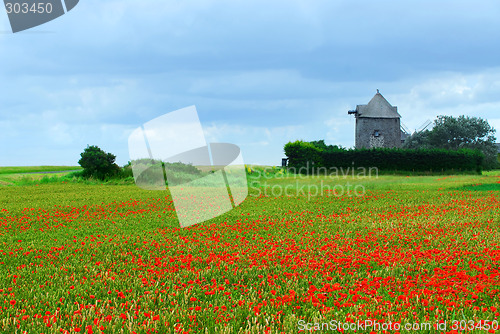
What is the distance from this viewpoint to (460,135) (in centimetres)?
7331

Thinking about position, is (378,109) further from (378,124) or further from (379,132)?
(379,132)

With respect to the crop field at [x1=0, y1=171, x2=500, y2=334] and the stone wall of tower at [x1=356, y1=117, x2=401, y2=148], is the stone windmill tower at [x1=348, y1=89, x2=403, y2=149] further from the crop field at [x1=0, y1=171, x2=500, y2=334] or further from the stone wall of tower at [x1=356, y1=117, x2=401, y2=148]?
the crop field at [x1=0, y1=171, x2=500, y2=334]

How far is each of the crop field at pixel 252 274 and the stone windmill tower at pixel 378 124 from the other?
176 feet

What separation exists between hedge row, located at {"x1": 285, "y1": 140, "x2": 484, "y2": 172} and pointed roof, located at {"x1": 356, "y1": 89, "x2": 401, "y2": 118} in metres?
17.1

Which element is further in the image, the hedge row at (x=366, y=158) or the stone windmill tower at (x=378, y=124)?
the stone windmill tower at (x=378, y=124)

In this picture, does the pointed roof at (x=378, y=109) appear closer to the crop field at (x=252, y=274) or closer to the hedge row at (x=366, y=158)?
the hedge row at (x=366, y=158)

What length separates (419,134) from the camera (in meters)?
76.5

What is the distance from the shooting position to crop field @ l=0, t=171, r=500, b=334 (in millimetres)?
5262

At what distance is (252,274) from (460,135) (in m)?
76.4

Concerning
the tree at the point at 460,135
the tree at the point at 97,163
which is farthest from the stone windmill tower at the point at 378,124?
the tree at the point at 97,163

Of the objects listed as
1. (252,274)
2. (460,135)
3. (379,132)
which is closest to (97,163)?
(252,274)

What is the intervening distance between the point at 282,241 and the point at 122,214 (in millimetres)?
6999

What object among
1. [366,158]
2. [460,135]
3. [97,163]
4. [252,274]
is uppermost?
[460,135]

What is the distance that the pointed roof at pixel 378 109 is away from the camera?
65.9 m
